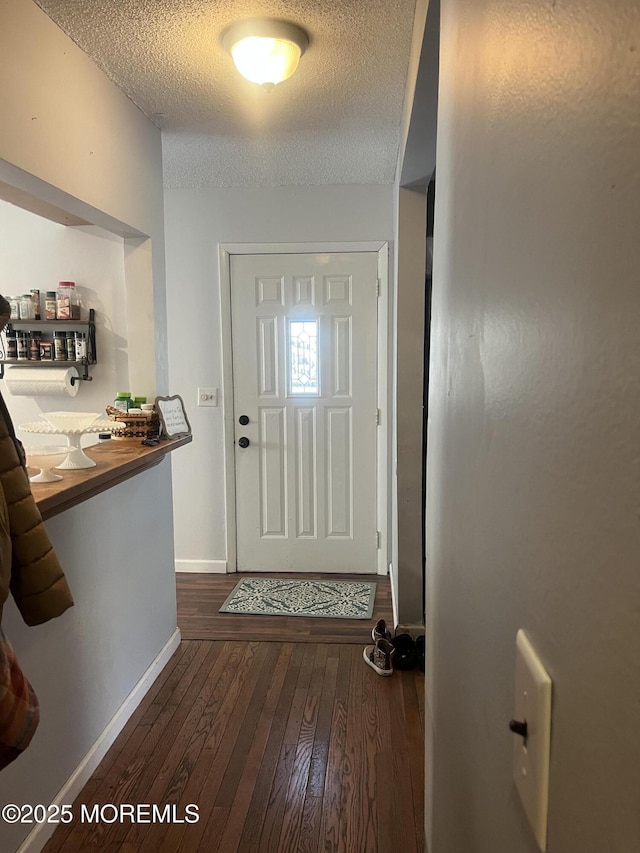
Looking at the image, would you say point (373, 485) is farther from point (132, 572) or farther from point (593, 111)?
point (593, 111)

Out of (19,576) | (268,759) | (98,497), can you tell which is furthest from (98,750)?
(19,576)

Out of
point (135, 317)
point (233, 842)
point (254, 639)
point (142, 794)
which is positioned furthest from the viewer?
point (254, 639)

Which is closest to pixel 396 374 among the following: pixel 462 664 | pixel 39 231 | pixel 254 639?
pixel 254 639

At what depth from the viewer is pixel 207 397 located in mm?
3773

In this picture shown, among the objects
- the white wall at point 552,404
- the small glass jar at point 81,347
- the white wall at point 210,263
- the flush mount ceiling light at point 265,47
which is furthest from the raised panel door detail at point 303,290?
the white wall at point 552,404

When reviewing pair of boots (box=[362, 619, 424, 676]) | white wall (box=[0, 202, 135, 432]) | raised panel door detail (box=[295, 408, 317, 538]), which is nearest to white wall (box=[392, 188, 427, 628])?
pair of boots (box=[362, 619, 424, 676])

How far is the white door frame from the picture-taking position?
11.8 feet

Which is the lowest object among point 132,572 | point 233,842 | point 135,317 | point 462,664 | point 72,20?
point 233,842

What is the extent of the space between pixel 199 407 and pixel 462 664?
3170 millimetres

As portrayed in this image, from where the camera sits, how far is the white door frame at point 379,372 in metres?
3.59

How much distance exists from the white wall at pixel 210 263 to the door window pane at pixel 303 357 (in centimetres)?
46

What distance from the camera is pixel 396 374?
2.99 m

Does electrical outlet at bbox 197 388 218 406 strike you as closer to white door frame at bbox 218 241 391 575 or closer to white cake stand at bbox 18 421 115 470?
white door frame at bbox 218 241 391 575

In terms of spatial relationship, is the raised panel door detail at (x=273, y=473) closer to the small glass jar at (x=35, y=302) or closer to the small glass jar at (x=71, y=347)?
the small glass jar at (x=71, y=347)
